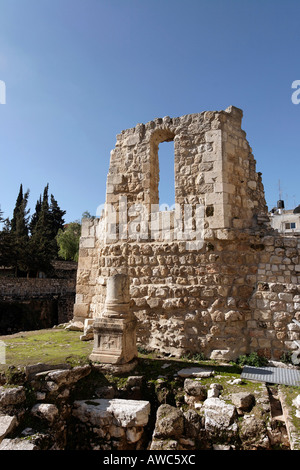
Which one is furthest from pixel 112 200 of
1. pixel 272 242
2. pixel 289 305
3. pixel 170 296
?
pixel 289 305

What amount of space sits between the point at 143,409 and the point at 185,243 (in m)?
3.72

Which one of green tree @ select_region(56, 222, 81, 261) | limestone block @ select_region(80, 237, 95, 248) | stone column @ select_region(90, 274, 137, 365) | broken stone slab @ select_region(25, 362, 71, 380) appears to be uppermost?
green tree @ select_region(56, 222, 81, 261)

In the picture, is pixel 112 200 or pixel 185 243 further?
pixel 112 200

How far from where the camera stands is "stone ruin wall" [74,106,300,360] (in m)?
6.66

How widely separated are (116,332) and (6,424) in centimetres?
231

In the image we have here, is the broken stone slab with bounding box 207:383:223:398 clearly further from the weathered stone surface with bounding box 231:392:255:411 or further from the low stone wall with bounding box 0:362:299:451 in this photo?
the weathered stone surface with bounding box 231:392:255:411

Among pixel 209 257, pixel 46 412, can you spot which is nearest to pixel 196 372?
pixel 209 257

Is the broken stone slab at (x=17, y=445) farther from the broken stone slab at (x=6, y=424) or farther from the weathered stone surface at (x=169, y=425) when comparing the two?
the weathered stone surface at (x=169, y=425)

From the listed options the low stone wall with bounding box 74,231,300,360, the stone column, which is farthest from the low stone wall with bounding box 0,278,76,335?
the stone column

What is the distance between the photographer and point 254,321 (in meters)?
6.71

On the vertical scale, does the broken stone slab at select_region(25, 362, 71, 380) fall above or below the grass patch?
above

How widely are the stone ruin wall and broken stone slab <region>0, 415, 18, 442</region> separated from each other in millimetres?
3528
